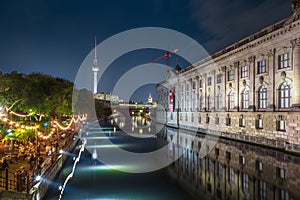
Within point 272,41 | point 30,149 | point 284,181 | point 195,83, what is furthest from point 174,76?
point 284,181

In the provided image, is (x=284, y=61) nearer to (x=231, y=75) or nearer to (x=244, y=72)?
(x=244, y=72)

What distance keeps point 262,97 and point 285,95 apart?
15.3ft

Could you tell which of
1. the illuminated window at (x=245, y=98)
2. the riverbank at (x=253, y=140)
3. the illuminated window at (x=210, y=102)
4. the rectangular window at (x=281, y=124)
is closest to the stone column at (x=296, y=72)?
the rectangular window at (x=281, y=124)

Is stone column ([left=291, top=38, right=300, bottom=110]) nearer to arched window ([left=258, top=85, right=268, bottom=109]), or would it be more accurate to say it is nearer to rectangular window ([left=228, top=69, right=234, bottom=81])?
arched window ([left=258, top=85, right=268, bottom=109])

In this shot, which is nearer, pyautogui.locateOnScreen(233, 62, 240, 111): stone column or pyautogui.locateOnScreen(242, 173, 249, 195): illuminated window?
pyautogui.locateOnScreen(242, 173, 249, 195): illuminated window

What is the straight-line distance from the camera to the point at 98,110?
118 m

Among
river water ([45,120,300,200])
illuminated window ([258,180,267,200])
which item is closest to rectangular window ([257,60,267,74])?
river water ([45,120,300,200])

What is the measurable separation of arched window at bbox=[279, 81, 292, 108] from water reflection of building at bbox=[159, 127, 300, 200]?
759 cm

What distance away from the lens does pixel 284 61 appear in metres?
32.4

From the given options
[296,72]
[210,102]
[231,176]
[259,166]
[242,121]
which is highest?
[296,72]

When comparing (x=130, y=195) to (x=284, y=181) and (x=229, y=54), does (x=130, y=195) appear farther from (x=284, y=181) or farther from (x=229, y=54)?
(x=229, y=54)

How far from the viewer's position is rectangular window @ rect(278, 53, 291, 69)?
104ft

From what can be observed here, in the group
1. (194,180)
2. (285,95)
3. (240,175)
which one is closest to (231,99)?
(285,95)

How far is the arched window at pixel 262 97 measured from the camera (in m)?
35.9
